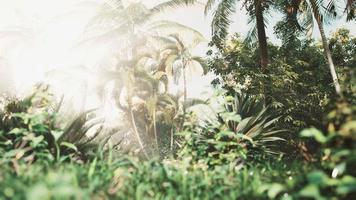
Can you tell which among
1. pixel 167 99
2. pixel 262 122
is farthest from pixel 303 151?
pixel 167 99

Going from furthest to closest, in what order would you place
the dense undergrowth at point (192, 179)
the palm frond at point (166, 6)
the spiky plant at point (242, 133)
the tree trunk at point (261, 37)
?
1. the palm frond at point (166, 6)
2. the tree trunk at point (261, 37)
3. the spiky plant at point (242, 133)
4. the dense undergrowth at point (192, 179)

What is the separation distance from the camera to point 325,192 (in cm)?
281

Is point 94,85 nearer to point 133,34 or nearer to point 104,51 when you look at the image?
point 104,51

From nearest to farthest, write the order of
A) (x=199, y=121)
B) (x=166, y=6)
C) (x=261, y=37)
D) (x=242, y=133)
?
1. (x=199, y=121)
2. (x=242, y=133)
3. (x=261, y=37)
4. (x=166, y=6)

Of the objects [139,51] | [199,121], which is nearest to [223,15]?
[139,51]

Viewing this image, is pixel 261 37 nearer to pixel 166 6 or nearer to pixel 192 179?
pixel 166 6

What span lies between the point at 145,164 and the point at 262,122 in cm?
425

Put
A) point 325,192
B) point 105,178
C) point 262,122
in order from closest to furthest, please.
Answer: point 325,192 → point 105,178 → point 262,122

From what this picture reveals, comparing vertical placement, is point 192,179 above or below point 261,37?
below

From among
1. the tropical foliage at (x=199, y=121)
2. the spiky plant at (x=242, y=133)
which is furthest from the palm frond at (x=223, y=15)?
the spiky plant at (x=242, y=133)

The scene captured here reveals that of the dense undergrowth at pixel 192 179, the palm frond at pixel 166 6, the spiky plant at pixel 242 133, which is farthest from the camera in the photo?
the palm frond at pixel 166 6

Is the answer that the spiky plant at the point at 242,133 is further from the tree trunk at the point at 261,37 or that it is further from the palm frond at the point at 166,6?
the palm frond at the point at 166,6

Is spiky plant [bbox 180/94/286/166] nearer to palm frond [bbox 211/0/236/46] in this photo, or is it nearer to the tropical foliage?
the tropical foliage

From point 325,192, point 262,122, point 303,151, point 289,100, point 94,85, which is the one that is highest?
point 94,85
